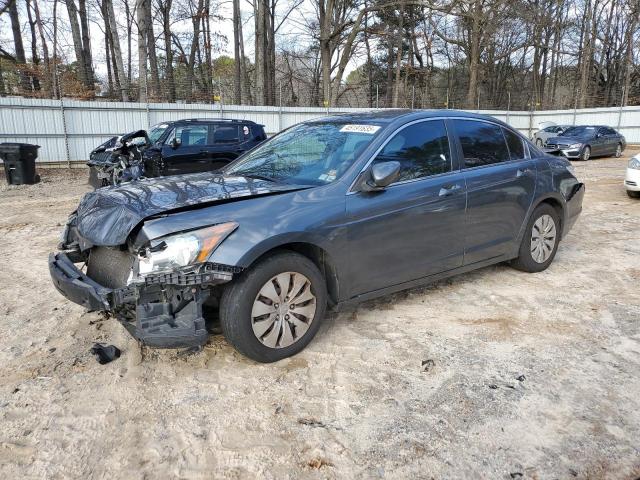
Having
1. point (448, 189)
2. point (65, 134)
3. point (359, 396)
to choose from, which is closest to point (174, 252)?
point (359, 396)

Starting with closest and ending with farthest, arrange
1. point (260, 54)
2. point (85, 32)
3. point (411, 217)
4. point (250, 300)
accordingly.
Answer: point (250, 300), point (411, 217), point (260, 54), point (85, 32)

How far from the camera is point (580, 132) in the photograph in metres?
20.0

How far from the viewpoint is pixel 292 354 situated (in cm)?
339

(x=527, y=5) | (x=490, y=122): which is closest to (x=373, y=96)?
(x=527, y=5)

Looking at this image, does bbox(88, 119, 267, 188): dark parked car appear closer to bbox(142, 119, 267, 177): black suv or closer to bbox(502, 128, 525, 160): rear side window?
bbox(142, 119, 267, 177): black suv

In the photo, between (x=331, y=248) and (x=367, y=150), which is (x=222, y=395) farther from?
(x=367, y=150)

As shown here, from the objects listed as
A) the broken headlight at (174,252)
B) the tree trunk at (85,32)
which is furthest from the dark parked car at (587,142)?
the tree trunk at (85,32)

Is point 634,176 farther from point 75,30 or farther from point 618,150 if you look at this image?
point 75,30

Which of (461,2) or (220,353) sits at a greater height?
(461,2)

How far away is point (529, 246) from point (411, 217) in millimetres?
1872

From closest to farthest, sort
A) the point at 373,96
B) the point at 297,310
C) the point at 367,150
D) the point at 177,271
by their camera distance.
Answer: the point at 177,271, the point at 297,310, the point at 367,150, the point at 373,96

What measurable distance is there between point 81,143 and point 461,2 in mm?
16971

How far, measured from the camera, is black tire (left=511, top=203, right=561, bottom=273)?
4996 mm

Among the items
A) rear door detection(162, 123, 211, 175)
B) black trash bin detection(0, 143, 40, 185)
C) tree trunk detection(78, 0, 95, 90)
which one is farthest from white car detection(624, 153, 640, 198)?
tree trunk detection(78, 0, 95, 90)
